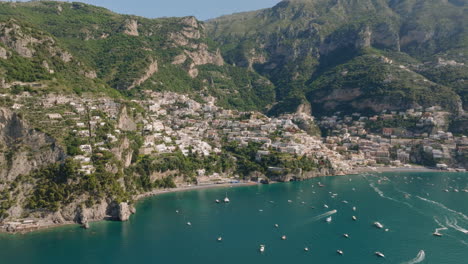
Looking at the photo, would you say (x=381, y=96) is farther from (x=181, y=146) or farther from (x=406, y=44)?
(x=181, y=146)

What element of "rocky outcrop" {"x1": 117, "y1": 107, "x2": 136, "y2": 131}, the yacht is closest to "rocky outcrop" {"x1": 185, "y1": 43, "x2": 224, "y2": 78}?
"rocky outcrop" {"x1": 117, "y1": 107, "x2": 136, "y2": 131}

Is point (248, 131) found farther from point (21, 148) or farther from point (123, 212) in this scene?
point (21, 148)

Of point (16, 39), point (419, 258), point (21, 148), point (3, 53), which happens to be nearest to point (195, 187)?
point (21, 148)

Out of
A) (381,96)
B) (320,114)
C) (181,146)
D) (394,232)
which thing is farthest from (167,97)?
(394,232)

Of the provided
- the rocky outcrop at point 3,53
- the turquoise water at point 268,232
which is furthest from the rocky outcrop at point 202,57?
the turquoise water at point 268,232

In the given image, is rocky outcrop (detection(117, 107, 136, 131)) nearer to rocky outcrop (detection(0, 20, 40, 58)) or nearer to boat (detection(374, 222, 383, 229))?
rocky outcrop (detection(0, 20, 40, 58))
